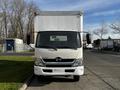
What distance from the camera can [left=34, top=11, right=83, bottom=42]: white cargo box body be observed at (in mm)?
14188

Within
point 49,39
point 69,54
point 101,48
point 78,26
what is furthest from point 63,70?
point 101,48

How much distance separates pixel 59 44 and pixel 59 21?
5.40ft

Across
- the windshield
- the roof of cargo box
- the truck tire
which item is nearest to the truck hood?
the windshield

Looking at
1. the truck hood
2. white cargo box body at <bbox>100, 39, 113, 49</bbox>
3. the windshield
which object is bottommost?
white cargo box body at <bbox>100, 39, 113, 49</bbox>

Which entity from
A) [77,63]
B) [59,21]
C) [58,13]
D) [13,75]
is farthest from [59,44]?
[13,75]

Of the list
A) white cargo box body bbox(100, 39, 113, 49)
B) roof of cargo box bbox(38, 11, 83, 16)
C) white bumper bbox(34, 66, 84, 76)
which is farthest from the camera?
white cargo box body bbox(100, 39, 113, 49)

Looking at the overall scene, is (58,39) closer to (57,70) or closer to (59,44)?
(59,44)

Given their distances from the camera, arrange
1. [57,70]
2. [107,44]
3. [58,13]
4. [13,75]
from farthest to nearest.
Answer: [107,44] → [13,75] → [58,13] → [57,70]

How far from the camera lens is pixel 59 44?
13.2 m

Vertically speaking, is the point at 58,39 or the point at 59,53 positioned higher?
the point at 58,39

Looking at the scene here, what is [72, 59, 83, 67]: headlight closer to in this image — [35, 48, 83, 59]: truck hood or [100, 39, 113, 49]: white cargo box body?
[35, 48, 83, 59]: truck hood

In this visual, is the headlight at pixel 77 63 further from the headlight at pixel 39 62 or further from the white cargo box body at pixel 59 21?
the white cargo box body at pixel 59 21

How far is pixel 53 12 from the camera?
14.7 m

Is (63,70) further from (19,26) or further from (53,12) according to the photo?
(19,26)
